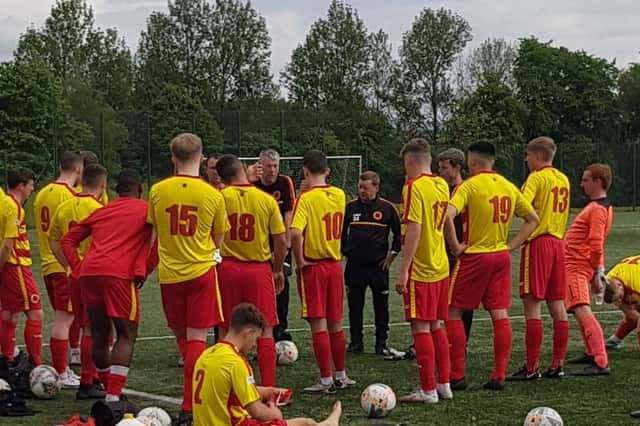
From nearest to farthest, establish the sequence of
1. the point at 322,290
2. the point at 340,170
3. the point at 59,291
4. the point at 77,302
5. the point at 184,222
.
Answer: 1. the point at 184,222
2. the point at 322,290
3. the point at 77,302
4. the point at 59,291
5. the point at 340,170

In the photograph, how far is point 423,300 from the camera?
931 centimetres

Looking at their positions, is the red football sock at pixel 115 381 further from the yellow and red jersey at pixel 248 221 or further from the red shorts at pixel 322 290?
the red shorts at pixel 322 290

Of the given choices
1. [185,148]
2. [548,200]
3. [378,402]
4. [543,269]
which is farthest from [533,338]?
[185,148]

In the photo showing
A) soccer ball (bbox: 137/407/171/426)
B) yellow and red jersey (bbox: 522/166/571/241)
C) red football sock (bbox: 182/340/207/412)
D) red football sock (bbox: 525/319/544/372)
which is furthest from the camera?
yellow and red jersey (bbox: 522/166/571/241)

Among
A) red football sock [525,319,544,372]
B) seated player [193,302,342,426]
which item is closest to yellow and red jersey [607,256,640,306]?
red football sock [525,319,544,372]

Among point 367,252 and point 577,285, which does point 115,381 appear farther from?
point 577,285

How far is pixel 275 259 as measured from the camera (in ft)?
31.2

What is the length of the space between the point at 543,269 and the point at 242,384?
4561 mm

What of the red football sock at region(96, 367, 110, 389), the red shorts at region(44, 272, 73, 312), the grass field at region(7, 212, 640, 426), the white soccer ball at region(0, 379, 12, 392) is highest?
the red shorts at region(44, 272, 73, 312)

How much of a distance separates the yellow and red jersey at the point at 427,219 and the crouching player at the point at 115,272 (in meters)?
2.29

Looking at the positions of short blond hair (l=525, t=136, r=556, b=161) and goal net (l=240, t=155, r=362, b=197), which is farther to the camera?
goal net (l=240, t=155, r=362, b=197)

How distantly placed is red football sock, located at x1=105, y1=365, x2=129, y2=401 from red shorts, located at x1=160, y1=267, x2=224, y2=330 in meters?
0.60

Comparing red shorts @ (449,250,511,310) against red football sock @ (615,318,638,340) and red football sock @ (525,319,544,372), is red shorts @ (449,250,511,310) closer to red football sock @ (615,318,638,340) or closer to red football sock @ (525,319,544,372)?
red football sock @ (525,319,544,372)

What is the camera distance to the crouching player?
8.66 meters
